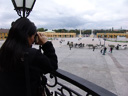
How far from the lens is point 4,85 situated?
1076 mm

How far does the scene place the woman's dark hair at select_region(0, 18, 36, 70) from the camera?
105 centimetres

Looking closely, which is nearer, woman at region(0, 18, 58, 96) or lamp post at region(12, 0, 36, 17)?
woman at region(0, 18, 58, 96)

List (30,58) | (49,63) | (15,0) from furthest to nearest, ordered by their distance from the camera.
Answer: (15,0) → (49,63) → (30,58)

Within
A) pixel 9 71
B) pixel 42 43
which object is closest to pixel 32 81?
pixel 9 71

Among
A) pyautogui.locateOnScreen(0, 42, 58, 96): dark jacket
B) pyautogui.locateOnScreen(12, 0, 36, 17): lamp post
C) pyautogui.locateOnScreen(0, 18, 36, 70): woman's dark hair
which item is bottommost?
pyautogui.locateOnScreen(0, 42, 58, 96): dark jacket

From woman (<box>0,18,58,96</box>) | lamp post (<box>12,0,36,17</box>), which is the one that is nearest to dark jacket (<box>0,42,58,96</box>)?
woman (<box>0,18,58,96</box>)

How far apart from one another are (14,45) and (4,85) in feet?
1.18

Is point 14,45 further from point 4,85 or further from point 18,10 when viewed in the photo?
point 18,10

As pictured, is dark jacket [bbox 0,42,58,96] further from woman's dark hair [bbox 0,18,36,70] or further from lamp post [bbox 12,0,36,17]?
lamp post [bbox 12,0,36,17]

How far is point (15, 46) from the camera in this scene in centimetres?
107

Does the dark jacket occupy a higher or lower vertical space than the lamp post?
lower

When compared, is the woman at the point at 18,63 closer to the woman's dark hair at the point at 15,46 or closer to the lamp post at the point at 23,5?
the woman's dark hair at the point at 15,46

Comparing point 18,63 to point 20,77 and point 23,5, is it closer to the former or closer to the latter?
point 20,77

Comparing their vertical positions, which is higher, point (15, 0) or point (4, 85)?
point (15, 0)
